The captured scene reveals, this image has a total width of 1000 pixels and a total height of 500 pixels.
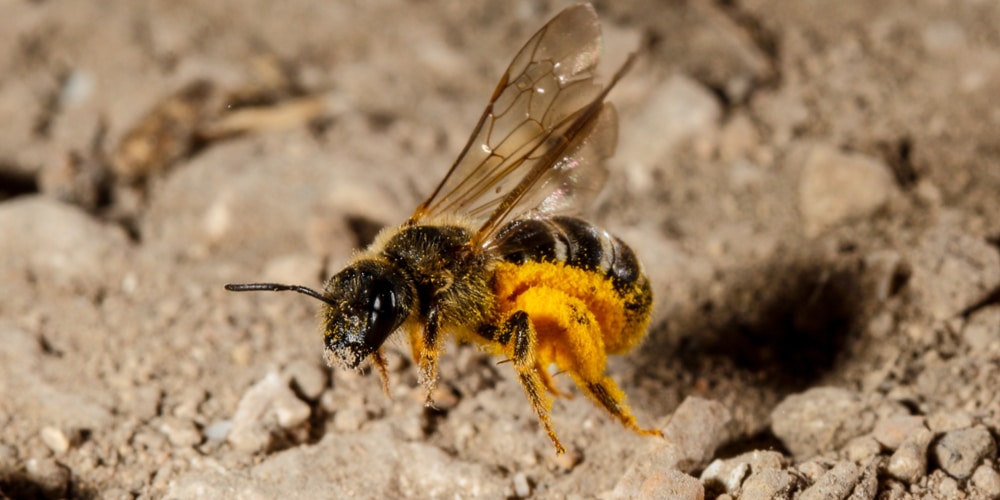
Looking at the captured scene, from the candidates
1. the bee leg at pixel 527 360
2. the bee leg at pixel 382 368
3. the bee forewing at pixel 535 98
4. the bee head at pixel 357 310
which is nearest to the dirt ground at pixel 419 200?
the bee leg at pixel 382 368

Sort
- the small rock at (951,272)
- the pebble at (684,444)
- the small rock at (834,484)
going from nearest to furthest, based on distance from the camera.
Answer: the small rock at (834,484) < the pebble at (684,444) < the small rock at (951,272)

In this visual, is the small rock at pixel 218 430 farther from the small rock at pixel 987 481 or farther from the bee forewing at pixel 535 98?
the small rock at pixel 987 481

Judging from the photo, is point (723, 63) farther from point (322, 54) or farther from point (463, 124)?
point (322, 54)

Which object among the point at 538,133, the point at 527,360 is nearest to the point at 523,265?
the point at 527,360

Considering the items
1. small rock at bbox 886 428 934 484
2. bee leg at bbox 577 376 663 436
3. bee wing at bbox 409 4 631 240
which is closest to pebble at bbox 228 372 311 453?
bee wing at bbox 409 4 631 240

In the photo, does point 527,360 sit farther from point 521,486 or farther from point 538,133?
point 538,133

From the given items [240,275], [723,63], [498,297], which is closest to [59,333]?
[240,275]
